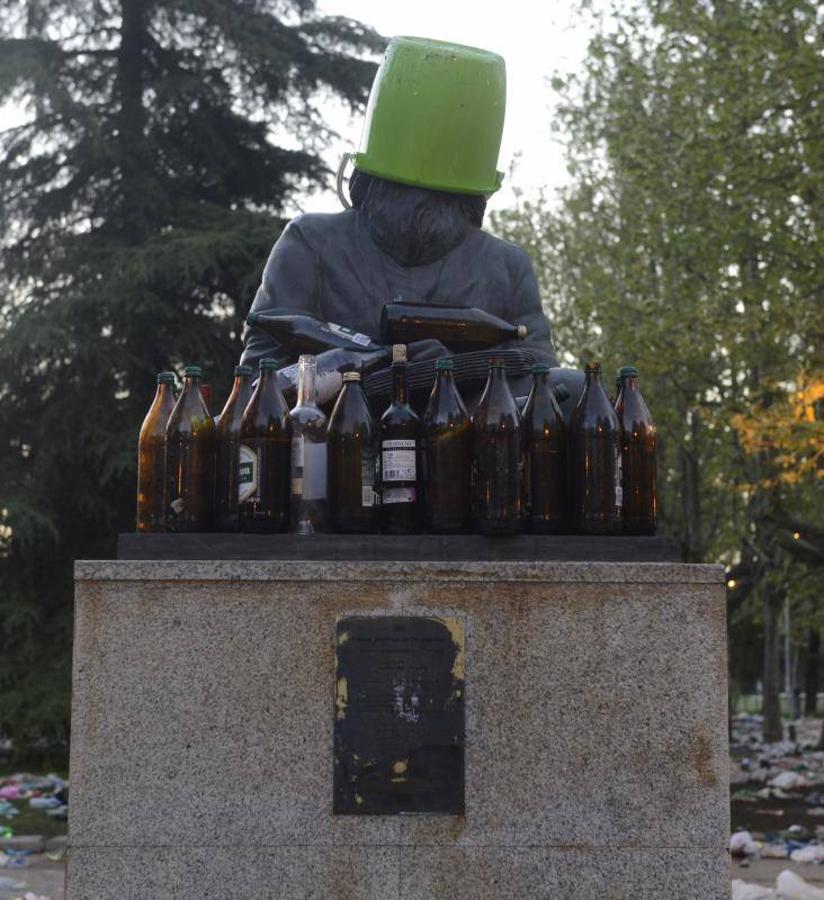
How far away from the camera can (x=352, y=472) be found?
3.72 m

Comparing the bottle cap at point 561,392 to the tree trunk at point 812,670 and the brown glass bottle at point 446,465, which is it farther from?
the tree trunk at point 812,670

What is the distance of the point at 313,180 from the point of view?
1738 cm

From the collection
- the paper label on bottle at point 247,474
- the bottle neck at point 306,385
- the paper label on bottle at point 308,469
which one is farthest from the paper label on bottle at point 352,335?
the paper label on bottle at point 247,474

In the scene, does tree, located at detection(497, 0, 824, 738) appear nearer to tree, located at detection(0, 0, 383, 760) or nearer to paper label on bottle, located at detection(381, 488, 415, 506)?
tree, located at detection(0, 0, 383, 760)

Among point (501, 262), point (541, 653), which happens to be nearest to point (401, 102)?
point (501, 262)

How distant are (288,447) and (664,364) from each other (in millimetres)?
10792

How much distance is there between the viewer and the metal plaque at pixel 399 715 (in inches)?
136

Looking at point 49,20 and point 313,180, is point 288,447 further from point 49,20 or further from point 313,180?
point 49,20

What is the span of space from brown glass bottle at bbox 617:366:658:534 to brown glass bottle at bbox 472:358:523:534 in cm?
38

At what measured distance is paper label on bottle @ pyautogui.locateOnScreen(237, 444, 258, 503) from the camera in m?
3.67

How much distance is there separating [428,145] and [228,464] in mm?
1691

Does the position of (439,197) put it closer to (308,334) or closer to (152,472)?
(308,334)

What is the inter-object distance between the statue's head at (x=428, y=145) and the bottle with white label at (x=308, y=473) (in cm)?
132

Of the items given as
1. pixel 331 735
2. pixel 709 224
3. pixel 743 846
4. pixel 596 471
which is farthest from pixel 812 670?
pixel 331 735
